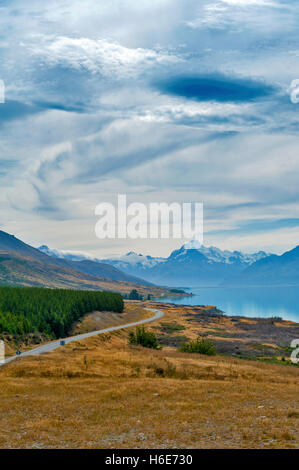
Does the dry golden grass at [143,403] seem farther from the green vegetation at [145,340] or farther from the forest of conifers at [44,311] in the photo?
the forest of conifers at [44,311]

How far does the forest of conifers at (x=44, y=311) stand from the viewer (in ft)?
224

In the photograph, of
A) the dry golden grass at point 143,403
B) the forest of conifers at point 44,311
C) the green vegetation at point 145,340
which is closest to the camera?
the dry golden grass at point 143,403

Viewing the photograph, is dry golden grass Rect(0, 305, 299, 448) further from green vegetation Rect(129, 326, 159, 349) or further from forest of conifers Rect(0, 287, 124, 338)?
forest of conifers Rect(0, 287, 124, 338)

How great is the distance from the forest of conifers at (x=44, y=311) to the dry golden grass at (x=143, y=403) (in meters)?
27.2

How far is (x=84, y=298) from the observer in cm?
10938

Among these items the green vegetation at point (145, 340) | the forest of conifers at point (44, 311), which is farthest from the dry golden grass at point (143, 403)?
the forest of conifers at point (44, 311)

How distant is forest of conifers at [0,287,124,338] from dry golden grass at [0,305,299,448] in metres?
27.2

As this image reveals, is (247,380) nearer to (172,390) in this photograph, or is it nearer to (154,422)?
(172,390)

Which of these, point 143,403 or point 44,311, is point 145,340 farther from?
point 143,403

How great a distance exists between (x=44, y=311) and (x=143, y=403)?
6336 centimetres

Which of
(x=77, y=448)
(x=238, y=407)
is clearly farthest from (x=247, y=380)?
(x=77, y=448)

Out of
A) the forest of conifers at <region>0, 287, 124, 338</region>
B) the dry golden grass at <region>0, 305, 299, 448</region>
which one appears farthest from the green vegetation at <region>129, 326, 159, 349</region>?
the forest of conifers at <region>0, 287, 124, 338</region>

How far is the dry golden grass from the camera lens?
18047mm
